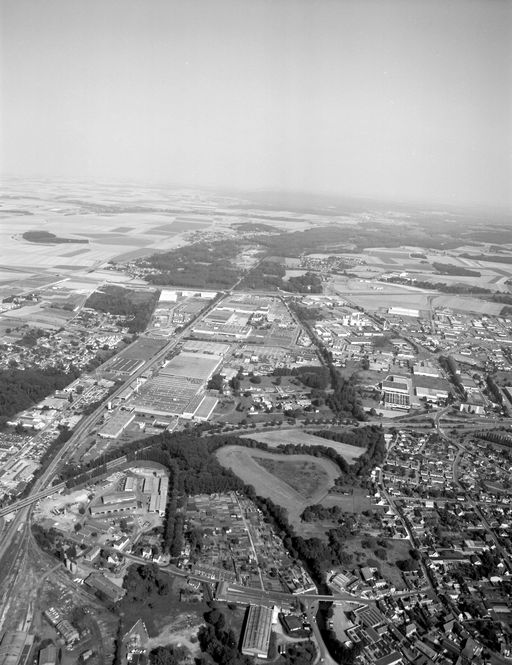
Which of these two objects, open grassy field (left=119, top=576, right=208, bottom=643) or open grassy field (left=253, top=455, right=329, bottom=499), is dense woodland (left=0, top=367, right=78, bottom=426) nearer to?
open grassy field (left=253, top=455, right=329, bottom=499)

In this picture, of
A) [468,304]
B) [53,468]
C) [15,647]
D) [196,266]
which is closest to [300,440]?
[53,468]

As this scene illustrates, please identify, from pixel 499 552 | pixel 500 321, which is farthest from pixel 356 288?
pixel 499 552

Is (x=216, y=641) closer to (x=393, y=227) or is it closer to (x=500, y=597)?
(x=500, y=597)

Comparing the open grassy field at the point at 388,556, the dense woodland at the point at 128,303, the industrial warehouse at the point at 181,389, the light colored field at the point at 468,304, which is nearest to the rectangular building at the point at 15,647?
the open grassy field at the point at 388,556

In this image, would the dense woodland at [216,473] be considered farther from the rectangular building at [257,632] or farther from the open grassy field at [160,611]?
the rectangular building at [257,632]

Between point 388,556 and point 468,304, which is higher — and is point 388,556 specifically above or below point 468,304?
below

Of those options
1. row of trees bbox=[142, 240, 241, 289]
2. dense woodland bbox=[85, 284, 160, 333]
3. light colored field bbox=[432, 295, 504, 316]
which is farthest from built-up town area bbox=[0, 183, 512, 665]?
row of trees bbox=[142, 240, 241, 289]

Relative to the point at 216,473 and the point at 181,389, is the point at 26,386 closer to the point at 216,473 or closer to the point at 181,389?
the point at 181,389
